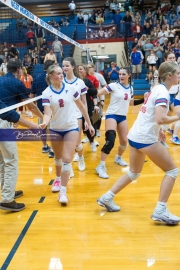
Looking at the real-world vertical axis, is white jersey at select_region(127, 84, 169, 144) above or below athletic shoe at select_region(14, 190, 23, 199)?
above

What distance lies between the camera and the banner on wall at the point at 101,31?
1762 cm

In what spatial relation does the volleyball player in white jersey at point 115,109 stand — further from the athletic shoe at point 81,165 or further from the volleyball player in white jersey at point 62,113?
the volleyball player in white jersey at point 62,113

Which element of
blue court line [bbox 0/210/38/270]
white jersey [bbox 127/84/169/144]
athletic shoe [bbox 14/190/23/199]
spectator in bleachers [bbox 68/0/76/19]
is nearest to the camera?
blue court line [bbox 0/210/38/270]

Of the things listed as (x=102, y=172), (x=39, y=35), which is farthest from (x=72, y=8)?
(x=102, y=172)

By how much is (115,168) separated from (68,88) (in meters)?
1.93

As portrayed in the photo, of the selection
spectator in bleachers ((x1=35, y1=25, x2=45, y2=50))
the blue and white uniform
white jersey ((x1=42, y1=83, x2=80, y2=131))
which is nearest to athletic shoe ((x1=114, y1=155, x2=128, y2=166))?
the blue and white uniform

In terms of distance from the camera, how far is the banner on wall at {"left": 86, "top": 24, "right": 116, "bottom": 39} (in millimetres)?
17625

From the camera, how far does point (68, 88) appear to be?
151 inches

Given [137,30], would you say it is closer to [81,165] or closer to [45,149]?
[45,149]

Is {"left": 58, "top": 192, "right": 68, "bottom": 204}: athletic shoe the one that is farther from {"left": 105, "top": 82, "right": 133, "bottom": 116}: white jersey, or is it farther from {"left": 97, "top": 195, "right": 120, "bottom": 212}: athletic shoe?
{"left": 105, "top": 82, "right": 133, "bottom": 116}: white jersey

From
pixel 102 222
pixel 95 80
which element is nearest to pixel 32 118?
pixel 95 80

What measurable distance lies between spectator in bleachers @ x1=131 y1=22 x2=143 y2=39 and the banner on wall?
1076 mm

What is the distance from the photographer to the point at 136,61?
15477 millimetres

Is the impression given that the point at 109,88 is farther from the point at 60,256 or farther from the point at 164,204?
the point at 60,256
